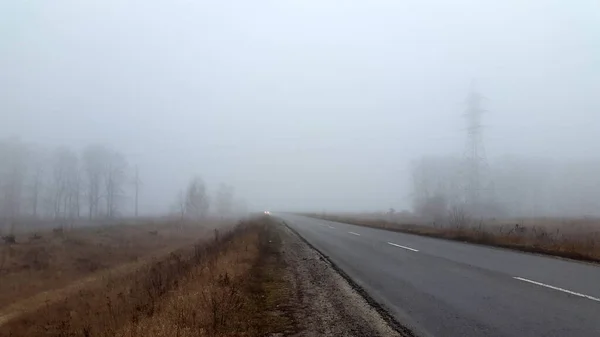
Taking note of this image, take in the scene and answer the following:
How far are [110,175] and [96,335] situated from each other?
3155 inches

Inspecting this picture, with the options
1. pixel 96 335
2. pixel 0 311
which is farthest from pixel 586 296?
pixel 0 311

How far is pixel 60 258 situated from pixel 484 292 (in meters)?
28.4

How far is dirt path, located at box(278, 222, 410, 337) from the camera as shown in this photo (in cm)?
644

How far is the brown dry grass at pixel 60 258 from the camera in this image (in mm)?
22656

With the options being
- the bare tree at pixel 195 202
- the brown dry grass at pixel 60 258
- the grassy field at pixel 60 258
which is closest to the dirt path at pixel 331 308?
the brown dry grass at pixel 60 258

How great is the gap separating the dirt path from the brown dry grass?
1516 centimetres

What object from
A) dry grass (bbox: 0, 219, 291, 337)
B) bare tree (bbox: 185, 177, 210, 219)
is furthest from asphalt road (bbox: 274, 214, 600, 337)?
bare tree (bbox: 185, 177, 210, 219)

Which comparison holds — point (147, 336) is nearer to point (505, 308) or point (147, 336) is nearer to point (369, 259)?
point (505, 308)

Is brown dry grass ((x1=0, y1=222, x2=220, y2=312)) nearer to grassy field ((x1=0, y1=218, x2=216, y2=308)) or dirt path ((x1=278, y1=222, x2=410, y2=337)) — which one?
grassy field ((x1=0, y1=218, x2=216, y2=308))

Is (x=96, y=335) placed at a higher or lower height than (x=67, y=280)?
higher

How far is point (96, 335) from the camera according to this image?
8672mm

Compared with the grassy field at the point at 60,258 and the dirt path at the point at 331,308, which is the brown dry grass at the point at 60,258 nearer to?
the grassy field at the point at 60,258

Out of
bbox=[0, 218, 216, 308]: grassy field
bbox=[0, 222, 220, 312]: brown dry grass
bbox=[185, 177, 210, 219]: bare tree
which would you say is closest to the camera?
bbox=[0, 222, 220, 312]: brown dry grass

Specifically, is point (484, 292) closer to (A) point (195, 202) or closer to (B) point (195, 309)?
(B) point (195, 309)
